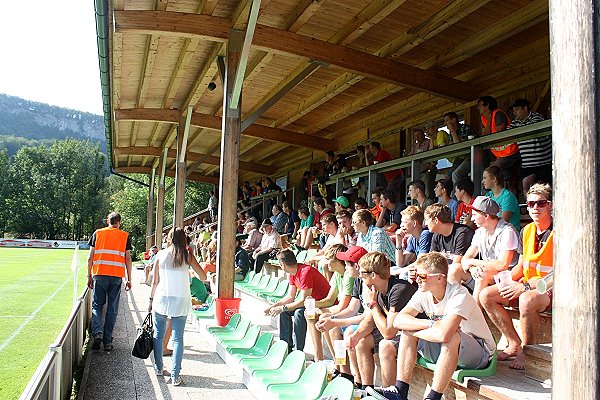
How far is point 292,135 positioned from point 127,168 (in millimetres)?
11751

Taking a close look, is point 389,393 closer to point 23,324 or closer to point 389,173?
point 389,173

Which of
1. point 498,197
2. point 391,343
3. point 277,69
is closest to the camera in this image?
point 391,343

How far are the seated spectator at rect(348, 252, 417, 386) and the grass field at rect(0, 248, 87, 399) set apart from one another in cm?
425

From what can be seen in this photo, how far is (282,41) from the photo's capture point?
8328 millimetres

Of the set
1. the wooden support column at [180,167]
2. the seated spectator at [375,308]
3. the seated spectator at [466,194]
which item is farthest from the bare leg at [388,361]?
the wooden support column at [180,167]

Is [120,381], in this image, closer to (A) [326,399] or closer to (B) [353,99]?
(A) [326,399]

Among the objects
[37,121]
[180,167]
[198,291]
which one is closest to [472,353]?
[198,291]

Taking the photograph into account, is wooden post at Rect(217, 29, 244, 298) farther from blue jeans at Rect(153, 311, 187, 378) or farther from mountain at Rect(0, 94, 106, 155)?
mountain at Rect(0, 94, 106, 155)

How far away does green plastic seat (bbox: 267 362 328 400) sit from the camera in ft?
13.9

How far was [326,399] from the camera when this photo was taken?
3.64m

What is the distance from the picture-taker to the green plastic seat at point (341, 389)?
3501 mm

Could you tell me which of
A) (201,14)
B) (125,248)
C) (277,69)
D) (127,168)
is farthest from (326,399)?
(127,168)

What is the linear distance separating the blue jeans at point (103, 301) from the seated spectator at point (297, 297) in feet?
7.76

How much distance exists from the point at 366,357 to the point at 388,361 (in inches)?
13.1
